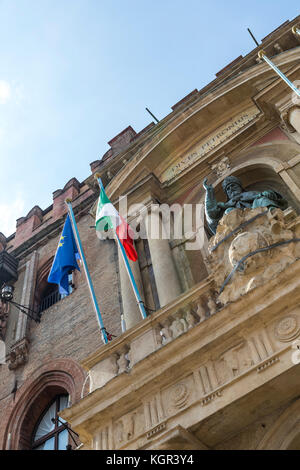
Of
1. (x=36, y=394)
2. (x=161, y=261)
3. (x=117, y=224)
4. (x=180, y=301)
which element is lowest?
(x=180, y=301)

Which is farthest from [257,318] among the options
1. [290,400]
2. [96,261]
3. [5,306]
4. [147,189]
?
[5,306]

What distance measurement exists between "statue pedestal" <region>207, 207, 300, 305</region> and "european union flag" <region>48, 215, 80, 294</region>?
11.0 feet

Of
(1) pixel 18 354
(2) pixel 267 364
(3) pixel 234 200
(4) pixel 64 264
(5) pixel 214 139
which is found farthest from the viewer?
(5) pixel 214 139

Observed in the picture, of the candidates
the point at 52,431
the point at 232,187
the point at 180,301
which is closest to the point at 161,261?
the point at 232,187

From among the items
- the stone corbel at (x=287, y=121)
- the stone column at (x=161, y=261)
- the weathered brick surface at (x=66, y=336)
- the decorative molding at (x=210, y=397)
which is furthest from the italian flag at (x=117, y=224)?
the decorative molding at (x=210, y=397)

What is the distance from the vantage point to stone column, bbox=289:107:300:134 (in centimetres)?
884

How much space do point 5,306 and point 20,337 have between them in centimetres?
168

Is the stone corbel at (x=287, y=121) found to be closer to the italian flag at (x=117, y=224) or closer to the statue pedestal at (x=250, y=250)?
the statue pedestal at (x=250, y=250)

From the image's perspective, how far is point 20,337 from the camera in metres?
11.1

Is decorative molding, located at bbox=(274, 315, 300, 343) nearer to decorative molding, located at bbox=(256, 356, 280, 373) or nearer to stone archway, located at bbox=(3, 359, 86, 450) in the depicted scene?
decorative molding, located at bbox=(256, 356, 280, 373)

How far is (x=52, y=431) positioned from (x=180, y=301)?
4.15m

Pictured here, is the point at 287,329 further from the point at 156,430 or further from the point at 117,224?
the point at 117,224

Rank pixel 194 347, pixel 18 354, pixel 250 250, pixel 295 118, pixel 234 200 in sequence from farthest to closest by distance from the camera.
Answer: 1. pixel 18 354
2. pixel 295 118
3. pixel 234 200
4. pixel 250 250
5. pixel 194 347

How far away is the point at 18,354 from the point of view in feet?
35.0
